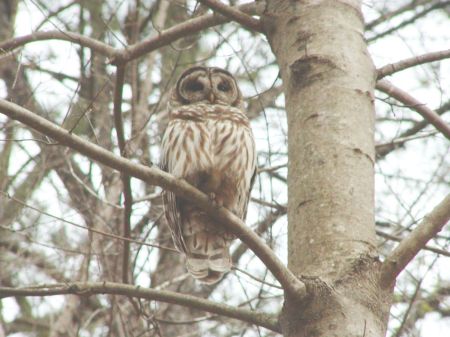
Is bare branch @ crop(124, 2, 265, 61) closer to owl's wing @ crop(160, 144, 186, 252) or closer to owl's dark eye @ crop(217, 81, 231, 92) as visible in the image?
owl's wing @ crop(160, 144, 186, 252)

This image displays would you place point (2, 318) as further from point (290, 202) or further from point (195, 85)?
point (290, 202)

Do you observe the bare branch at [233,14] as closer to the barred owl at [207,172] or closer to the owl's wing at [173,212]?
the barred owl at [207,172]

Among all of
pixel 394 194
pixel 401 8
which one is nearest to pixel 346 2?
pixel 394 194

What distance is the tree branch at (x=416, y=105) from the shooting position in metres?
3.55

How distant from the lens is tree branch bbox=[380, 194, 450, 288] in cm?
248

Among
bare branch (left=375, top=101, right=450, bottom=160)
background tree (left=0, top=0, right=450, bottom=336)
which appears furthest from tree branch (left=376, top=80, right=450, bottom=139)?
bare branch (left=375, top=101, right=450, bottom=160)

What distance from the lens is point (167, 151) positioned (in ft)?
12.8

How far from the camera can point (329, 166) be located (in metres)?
2.93

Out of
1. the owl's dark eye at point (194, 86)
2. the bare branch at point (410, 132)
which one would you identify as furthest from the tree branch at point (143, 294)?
the bare branch at point (410, 132)

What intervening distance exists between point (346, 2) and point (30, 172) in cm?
327

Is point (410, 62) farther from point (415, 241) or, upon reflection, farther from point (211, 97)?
point (211, 97)

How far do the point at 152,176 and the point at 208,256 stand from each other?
4.39 feet

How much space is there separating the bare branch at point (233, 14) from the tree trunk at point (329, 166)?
0.21 ft

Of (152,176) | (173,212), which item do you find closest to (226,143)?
(173,212)
